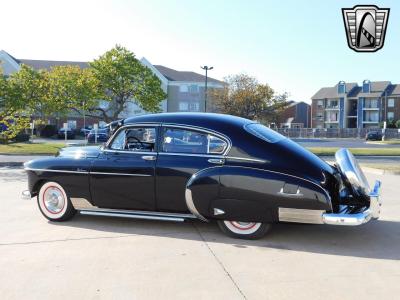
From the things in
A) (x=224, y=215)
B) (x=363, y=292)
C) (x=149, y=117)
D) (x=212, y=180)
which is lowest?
(x=363, y=292)

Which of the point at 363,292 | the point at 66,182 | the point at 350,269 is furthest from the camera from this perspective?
the point at 66,182

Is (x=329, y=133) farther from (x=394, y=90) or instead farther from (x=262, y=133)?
(x=262, y=133)

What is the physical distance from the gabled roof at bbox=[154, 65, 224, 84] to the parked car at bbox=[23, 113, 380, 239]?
59642 mm

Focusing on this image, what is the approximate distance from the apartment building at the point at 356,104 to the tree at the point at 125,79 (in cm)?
5947

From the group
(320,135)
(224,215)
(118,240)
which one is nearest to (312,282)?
(224,215)

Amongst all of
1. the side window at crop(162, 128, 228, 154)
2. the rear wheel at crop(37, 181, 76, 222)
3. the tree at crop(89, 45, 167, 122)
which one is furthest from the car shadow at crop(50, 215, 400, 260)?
the tree at crop(89, 45, 167, 122)

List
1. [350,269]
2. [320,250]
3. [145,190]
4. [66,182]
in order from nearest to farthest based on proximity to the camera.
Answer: [350,269], [320,250], [145,190], [66,182]

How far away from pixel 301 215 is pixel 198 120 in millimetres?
1828

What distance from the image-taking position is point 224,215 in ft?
16.9

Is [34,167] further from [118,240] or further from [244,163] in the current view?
[244,163]

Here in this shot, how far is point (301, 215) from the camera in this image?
4.87 m

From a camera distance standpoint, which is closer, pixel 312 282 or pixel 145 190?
pixel 312 282

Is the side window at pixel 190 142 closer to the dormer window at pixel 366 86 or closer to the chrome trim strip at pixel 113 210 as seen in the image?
the chrome trim strip at pixel 113 210

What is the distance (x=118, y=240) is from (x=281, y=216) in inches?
81.2
